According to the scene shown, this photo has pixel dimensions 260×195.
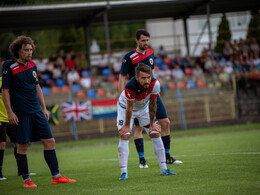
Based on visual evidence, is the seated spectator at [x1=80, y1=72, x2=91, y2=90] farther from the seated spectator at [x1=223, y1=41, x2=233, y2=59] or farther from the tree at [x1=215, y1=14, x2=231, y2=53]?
the tree at [x1=215, y1=14, x2=231, y2=53]

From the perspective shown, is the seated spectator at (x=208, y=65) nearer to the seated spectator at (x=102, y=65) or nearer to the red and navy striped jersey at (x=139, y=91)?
the seated spectator at (x=102, y=65)

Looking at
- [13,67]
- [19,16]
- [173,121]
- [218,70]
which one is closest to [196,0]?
[218,70]

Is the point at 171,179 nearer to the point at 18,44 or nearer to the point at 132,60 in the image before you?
the point at 132,60

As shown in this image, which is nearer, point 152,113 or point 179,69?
point 152,113

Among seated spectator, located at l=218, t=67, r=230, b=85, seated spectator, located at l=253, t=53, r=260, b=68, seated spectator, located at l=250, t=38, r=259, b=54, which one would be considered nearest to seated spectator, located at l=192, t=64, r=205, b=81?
seated spectator, located at l=218, t=67, r=230, b=85

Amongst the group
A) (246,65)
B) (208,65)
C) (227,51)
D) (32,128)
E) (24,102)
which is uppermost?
(227,51)

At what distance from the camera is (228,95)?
23203 millimetres

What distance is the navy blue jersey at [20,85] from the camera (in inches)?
283

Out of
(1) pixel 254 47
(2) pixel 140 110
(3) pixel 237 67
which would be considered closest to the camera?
(2) pixel 140 110

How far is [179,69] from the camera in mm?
26688

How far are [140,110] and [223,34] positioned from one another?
2469 cm

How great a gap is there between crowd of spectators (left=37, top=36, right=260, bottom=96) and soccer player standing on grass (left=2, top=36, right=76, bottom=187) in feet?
54.5

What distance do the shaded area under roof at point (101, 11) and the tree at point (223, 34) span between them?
179cm

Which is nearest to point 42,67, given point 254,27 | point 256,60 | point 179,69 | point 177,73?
point 177,73
